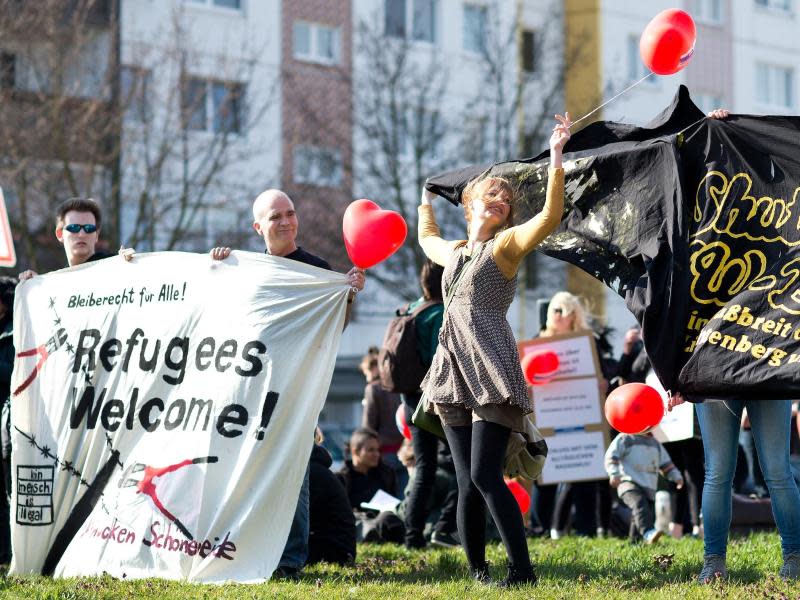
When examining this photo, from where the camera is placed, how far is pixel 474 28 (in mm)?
30469

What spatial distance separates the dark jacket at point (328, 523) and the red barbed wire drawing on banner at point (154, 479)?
0.98 meters

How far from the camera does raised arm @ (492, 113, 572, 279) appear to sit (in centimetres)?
581

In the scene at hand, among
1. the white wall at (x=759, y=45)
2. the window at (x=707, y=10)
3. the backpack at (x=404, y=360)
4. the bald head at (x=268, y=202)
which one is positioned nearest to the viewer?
the bald head at (x=268, y=202)

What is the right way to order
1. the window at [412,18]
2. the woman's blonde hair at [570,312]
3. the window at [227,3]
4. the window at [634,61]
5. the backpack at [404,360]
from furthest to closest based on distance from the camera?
the window at [634,61], the window at [412,18], the window at [227,3], the woman's blonde hair at [570,312], the backpack at [404,360]

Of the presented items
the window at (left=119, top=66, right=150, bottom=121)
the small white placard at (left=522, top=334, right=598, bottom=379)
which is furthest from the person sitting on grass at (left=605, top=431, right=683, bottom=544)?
the window at (left=119, top=66, right=150, bottom=121)

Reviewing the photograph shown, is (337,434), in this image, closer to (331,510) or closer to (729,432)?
(331,510)

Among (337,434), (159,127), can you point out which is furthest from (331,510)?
(159,127)

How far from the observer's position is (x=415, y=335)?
834cm

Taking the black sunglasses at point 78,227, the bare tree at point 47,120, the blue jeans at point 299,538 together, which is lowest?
the blue jeans at point 299,538

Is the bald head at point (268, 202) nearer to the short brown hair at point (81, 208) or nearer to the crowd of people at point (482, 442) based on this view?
the crowd of people at point (482, 442)

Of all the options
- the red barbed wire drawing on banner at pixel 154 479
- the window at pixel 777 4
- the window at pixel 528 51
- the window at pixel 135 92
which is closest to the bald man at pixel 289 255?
the red barbed wire drawing on banner at pixel 154 479

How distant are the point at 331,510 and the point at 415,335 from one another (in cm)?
142

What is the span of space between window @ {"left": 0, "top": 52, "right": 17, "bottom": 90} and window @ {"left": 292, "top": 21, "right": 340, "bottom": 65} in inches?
382

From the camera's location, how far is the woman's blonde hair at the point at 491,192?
20.3ft
